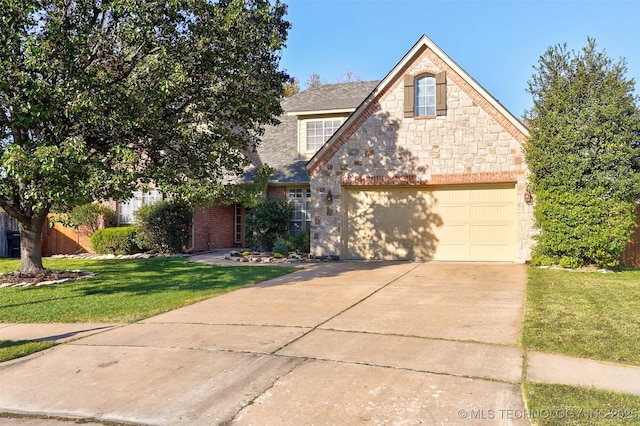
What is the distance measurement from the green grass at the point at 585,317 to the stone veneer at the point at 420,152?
12.1 feet

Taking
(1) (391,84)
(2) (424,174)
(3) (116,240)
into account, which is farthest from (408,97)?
(3) (116,240)

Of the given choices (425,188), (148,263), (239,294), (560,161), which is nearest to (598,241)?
(560,161)

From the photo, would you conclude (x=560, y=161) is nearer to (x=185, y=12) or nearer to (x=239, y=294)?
(x=239, y=294)

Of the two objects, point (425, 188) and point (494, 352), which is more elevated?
point (425, 188)

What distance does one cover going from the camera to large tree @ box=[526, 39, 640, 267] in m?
11.7

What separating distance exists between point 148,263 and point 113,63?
22.8 ft

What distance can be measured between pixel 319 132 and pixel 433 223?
657 cm

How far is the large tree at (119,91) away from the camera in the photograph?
29.7 feet

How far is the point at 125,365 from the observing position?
5473 mm

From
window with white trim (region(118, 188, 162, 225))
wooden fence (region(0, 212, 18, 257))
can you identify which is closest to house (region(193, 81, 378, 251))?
window with white trim (region(118, 188, 162, 225))

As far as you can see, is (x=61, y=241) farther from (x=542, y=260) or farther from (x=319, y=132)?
(x=542, y=260)

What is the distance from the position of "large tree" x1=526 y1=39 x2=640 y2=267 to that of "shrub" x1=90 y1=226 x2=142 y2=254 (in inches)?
555

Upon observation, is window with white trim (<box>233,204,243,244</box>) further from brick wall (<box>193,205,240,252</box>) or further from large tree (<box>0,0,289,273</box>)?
large tree (<box>0,0,289,273</box>)

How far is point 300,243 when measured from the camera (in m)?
17.2
